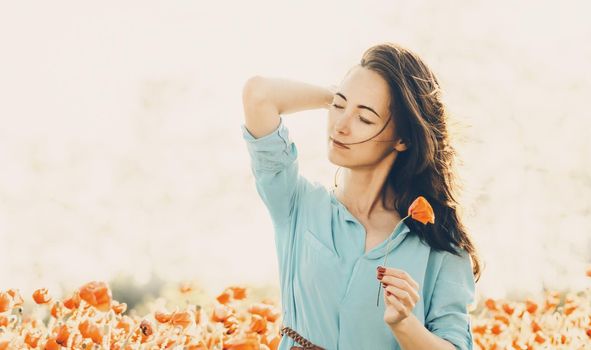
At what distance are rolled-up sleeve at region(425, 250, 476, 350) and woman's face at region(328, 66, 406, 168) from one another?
373 millimetres

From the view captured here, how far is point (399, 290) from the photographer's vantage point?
1.97 meters

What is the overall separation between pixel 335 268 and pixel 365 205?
22 centimetres

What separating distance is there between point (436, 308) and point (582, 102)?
5.84 meters

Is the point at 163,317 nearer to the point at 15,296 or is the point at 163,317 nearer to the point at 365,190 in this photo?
the point at 15,296

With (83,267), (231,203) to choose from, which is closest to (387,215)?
(83,267)

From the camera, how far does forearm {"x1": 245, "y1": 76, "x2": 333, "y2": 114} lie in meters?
2.26

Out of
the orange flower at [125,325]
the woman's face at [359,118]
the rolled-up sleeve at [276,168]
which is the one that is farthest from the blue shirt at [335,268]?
the orange flower at [125,325]

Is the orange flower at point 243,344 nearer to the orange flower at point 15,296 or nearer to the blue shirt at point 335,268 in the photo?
the blue shirt at point 335,268

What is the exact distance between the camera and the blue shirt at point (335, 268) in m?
2.28

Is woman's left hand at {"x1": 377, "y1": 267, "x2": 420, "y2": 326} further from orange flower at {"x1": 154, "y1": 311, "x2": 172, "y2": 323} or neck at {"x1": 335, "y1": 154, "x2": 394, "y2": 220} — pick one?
orange flower at {"x1": 154, "y1": 311, "x2": 172, "y2": 323}

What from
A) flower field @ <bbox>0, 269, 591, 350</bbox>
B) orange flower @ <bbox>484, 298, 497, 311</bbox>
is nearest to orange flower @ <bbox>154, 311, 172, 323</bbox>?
flower field @ <bbox>0, 269, 591, 350</bbox>

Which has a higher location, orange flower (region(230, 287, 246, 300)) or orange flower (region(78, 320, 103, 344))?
orange flower (region(78, 320, 103, 344))

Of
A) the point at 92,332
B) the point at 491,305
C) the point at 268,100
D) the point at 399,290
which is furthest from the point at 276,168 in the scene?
the point at 491,305

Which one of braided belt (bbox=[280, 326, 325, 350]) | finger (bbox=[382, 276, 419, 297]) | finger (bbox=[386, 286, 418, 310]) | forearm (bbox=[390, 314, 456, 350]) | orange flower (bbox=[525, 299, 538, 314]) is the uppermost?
finger (bbox=[382, 276, 419, 297])
